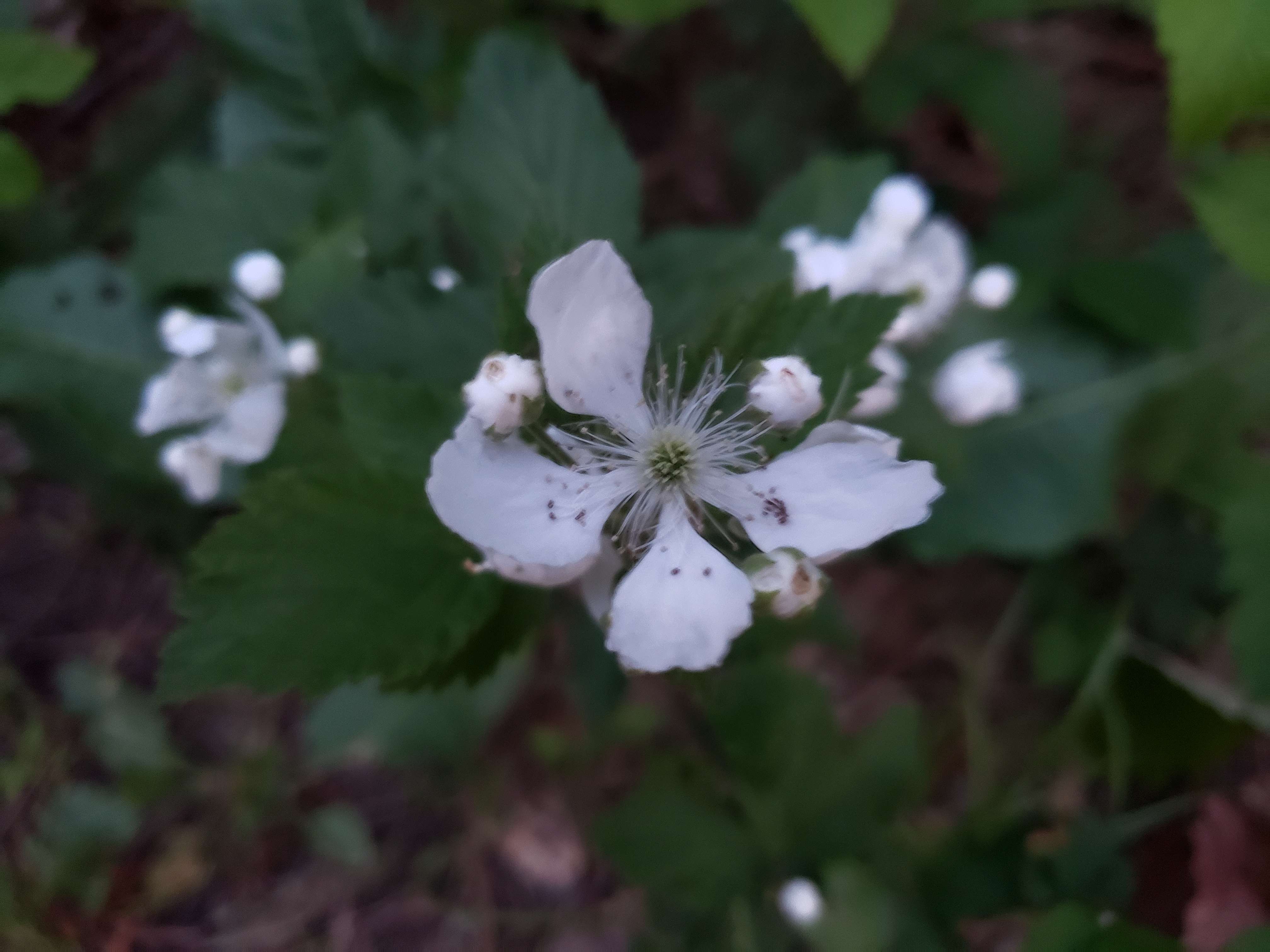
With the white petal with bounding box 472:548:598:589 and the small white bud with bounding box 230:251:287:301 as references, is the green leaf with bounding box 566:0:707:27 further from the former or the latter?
the white petal with bounding box 472:548:598:589

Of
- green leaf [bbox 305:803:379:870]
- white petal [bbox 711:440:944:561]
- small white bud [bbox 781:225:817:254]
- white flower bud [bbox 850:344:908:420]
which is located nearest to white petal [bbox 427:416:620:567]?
white petal [bbox 711:440:944:561]

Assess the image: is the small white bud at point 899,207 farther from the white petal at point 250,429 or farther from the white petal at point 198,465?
the white petal at point 198,465

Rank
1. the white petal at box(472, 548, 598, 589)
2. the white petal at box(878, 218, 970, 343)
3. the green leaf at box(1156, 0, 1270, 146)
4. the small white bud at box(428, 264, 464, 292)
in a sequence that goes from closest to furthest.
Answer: the white petal at box(472, 548, 598, 589)
the green leaf at box(1156, 0, 1270, 146)
the small white bud at box(428, 264, 464, 292)
the white petal at box(878, 218, 970, 343)

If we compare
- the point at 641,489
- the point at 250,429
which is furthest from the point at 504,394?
the point at 250,429

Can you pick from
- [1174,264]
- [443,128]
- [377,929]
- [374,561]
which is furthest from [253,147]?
[1174,264]

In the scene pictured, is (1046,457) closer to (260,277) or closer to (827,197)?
(827,197)

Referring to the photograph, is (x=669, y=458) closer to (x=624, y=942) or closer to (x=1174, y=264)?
(x=624, y=942)
